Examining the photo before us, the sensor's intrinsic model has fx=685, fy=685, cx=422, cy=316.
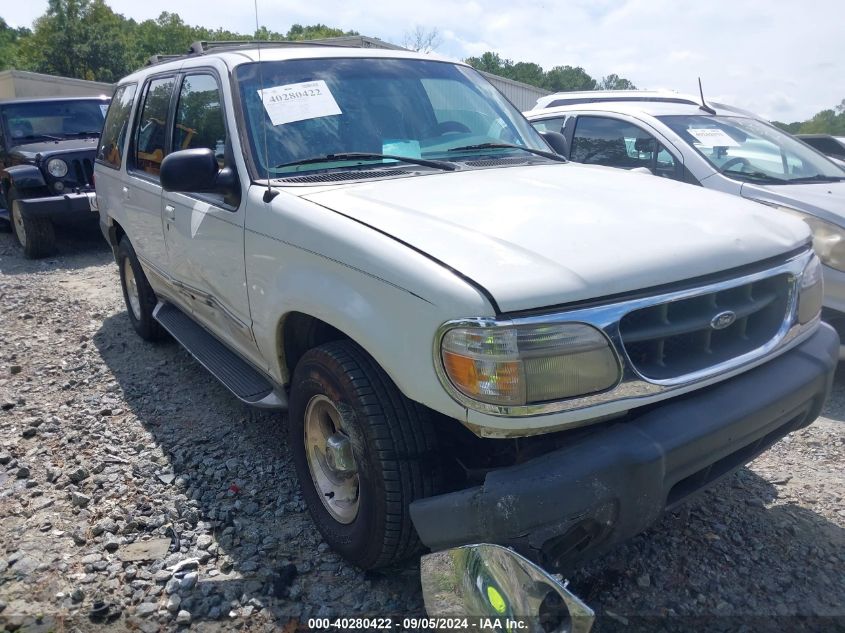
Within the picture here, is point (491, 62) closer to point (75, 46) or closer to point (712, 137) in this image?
point (75, 46)

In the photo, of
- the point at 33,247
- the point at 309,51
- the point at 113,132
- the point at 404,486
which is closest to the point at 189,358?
the point at 113,132

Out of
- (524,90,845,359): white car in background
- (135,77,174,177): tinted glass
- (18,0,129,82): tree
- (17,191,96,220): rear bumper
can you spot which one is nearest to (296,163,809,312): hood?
(524,90,845,359): white car in background

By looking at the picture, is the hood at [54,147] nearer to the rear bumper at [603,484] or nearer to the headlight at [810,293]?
the rear bumper at [603,484]

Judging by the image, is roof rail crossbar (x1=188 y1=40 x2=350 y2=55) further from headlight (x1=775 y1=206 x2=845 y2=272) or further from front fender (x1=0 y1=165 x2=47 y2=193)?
front fender (x1=0 y1=165 x2=47 y2=193)

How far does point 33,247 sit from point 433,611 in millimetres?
7982

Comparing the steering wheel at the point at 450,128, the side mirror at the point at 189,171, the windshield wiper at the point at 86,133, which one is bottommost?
the windshield wiper at the point at 86,133

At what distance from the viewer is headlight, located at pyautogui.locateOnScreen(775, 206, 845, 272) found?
3.98m

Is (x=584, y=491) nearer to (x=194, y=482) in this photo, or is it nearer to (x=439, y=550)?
(x=439, y=550)

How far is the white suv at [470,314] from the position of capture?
1891 millimetres

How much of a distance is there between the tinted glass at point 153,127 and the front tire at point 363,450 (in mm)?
2113

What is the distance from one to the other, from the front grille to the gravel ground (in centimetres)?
91

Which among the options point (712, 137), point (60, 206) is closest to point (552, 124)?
point (712, 137)

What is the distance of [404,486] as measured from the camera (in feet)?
7.29

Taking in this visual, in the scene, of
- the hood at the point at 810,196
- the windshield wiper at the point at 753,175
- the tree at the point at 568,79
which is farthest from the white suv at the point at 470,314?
the tree at the point at 568,79
